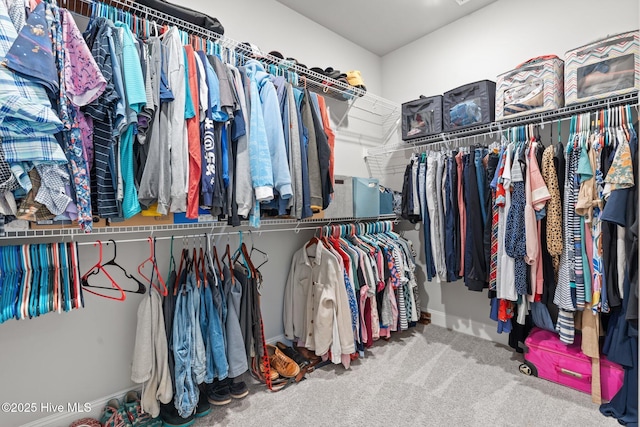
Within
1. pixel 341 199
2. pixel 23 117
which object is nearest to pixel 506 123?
pixel 341 199

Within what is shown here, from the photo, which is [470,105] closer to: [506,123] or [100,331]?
[506,123]

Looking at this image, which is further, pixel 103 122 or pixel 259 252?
pixel 259 252

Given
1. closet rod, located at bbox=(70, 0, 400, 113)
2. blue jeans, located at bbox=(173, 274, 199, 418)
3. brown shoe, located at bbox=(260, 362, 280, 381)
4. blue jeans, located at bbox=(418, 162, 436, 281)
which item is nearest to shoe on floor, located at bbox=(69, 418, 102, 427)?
blue jeans, located at bbox=(173, 274, 199, 418)

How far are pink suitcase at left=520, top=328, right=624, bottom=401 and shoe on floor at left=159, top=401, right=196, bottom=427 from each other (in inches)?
82.0

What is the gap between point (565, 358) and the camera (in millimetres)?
1930

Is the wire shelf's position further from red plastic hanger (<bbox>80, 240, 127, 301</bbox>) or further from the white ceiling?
the white ceiling

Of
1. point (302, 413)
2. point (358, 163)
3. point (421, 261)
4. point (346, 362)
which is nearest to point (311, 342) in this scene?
point (346, 362)

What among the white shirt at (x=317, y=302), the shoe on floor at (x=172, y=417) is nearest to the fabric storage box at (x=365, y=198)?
the white shirt at (x=317, y=302)

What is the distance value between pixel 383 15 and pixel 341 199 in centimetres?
166

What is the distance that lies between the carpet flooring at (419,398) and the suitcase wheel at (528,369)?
4 cm

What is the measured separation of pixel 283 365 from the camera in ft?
6.75

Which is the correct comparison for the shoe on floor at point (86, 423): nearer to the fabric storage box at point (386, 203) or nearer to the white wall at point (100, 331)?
the white wall at point (100, 331)

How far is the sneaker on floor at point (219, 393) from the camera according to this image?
1783 millimetres

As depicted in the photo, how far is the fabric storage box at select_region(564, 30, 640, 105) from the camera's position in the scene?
1675mm
